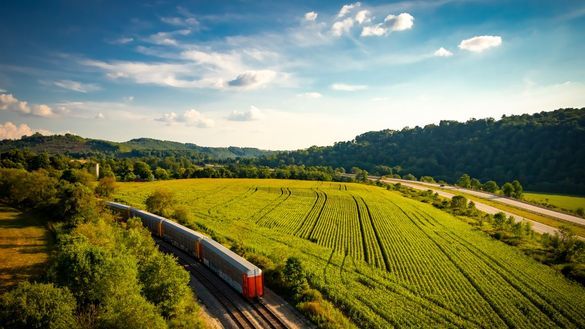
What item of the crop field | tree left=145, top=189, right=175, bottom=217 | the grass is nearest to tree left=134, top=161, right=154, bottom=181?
the crop field

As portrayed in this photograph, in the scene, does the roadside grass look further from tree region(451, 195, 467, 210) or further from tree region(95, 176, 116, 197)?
tree region(95, 176, 116, 197)

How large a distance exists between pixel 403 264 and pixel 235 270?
21.4 m

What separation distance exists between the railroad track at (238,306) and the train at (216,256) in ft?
1.97

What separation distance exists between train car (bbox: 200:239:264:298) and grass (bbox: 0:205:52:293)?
15119 mm

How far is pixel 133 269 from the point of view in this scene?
24.3 meters

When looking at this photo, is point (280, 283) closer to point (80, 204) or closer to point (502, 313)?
point (502, 313)

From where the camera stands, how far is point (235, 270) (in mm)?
29531

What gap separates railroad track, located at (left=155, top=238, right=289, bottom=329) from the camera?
25.0m

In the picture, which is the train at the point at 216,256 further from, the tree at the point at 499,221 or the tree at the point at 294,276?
→ the tree at the point at 499,221

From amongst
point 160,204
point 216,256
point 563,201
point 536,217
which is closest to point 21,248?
point 216,256

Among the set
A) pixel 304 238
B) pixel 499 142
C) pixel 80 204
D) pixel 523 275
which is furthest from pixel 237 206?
pixel 499 142

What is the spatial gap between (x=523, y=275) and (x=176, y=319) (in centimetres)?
3865

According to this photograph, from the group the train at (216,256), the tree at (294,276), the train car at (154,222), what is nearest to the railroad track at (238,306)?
the train at (216,256)

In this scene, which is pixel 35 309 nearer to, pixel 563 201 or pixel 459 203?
pixel 459 203
